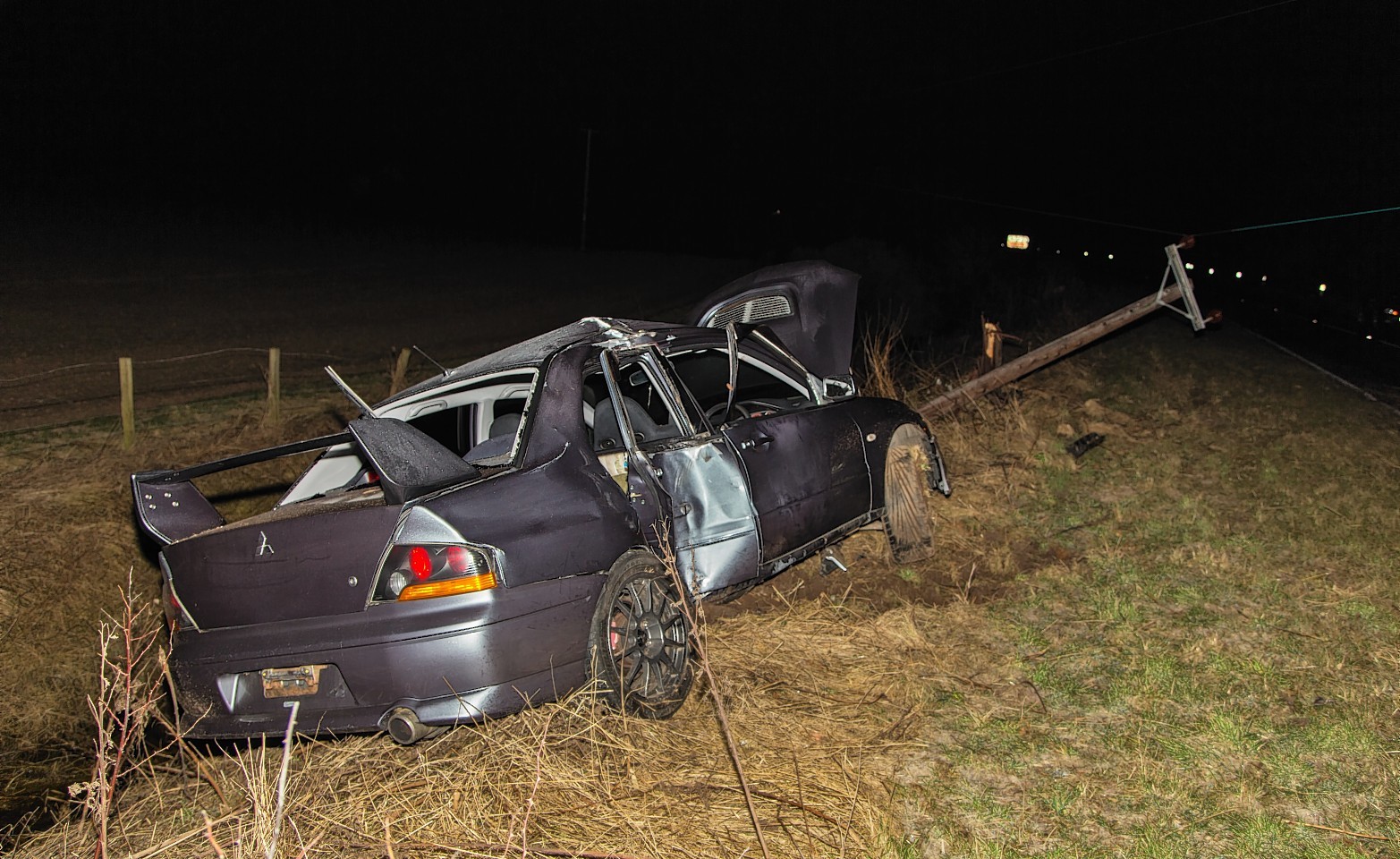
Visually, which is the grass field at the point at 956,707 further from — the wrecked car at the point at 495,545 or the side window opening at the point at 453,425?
the side window opening at the point at 453,425

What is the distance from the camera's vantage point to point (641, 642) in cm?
462

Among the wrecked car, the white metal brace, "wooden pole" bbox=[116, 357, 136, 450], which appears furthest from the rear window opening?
the white metal brace

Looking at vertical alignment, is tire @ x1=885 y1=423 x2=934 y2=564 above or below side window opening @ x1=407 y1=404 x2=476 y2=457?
below

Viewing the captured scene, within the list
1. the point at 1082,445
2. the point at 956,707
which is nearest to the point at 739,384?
the point at 956,707

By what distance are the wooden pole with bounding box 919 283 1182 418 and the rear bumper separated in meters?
6.73

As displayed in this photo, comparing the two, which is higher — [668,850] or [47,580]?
[668,850]

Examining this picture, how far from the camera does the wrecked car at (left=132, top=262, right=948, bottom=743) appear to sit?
156 inches

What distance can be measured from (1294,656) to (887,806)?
9.11 ft

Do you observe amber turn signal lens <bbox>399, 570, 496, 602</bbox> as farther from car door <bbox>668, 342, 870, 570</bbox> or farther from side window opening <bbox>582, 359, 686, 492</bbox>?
car door <bbox>668, 342, 870, 570</bbox>

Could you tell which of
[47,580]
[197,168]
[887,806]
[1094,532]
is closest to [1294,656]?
[1094,532]

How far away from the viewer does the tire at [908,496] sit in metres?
6.89

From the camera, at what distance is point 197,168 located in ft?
151

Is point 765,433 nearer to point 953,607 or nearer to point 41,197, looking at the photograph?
point 953,607

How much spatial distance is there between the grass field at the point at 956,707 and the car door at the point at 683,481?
495mm
